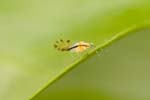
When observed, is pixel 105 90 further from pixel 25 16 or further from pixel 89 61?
pixel 25 16

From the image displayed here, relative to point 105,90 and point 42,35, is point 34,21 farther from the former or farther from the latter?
point 105,90

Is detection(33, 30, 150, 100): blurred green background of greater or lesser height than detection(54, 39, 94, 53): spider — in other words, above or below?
below

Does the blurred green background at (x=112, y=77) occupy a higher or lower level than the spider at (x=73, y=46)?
lower

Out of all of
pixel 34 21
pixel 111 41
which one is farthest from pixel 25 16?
pixel 111 41

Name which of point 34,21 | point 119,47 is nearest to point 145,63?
point 119,47

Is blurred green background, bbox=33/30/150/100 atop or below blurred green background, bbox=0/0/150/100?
below

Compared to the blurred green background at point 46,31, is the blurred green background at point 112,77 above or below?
below
